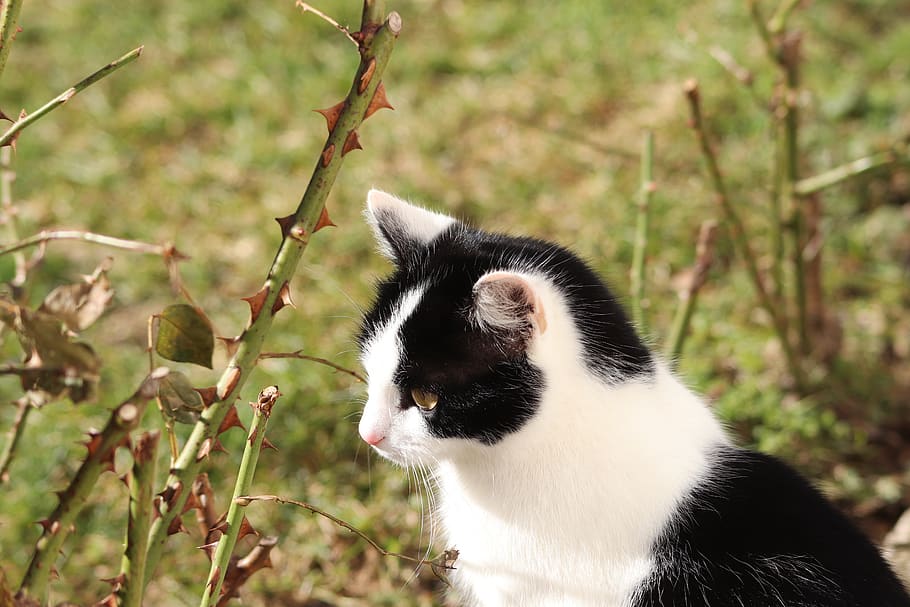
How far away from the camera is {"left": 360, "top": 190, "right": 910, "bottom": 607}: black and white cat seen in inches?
58.2

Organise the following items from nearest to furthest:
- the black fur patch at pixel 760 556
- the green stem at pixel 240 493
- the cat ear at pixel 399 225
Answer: the green stem at pixel 240 493
the black fur patch at pixel 760 556
the cat ear at pixel 399 225

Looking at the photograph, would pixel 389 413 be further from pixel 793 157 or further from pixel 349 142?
pixel 793 157

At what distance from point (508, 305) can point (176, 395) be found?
0.49 metres

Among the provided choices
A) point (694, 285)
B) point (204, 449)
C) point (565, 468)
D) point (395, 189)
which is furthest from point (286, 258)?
point (395, 189)

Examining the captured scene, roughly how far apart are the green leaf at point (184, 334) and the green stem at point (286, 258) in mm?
132

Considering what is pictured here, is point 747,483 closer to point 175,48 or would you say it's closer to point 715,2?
point 715,2

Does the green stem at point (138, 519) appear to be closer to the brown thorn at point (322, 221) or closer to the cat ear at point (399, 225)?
the brown thorn at point (322, 221)

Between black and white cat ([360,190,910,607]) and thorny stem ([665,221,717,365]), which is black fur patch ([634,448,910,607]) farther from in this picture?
thorny stem ([665,221,717,365])

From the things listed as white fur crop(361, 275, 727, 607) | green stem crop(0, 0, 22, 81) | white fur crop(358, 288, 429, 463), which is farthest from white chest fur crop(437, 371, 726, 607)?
green stem crop(0, 0, 22, 81)

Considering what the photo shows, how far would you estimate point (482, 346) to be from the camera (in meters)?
1.48

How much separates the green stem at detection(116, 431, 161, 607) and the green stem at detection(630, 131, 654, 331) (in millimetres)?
1106

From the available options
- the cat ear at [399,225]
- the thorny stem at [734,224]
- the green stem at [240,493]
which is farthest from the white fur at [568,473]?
the thorny stem at [734,224]

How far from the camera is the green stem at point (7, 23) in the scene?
1.23 m

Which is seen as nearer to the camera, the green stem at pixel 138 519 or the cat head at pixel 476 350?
the green stem at pixel 138 519
